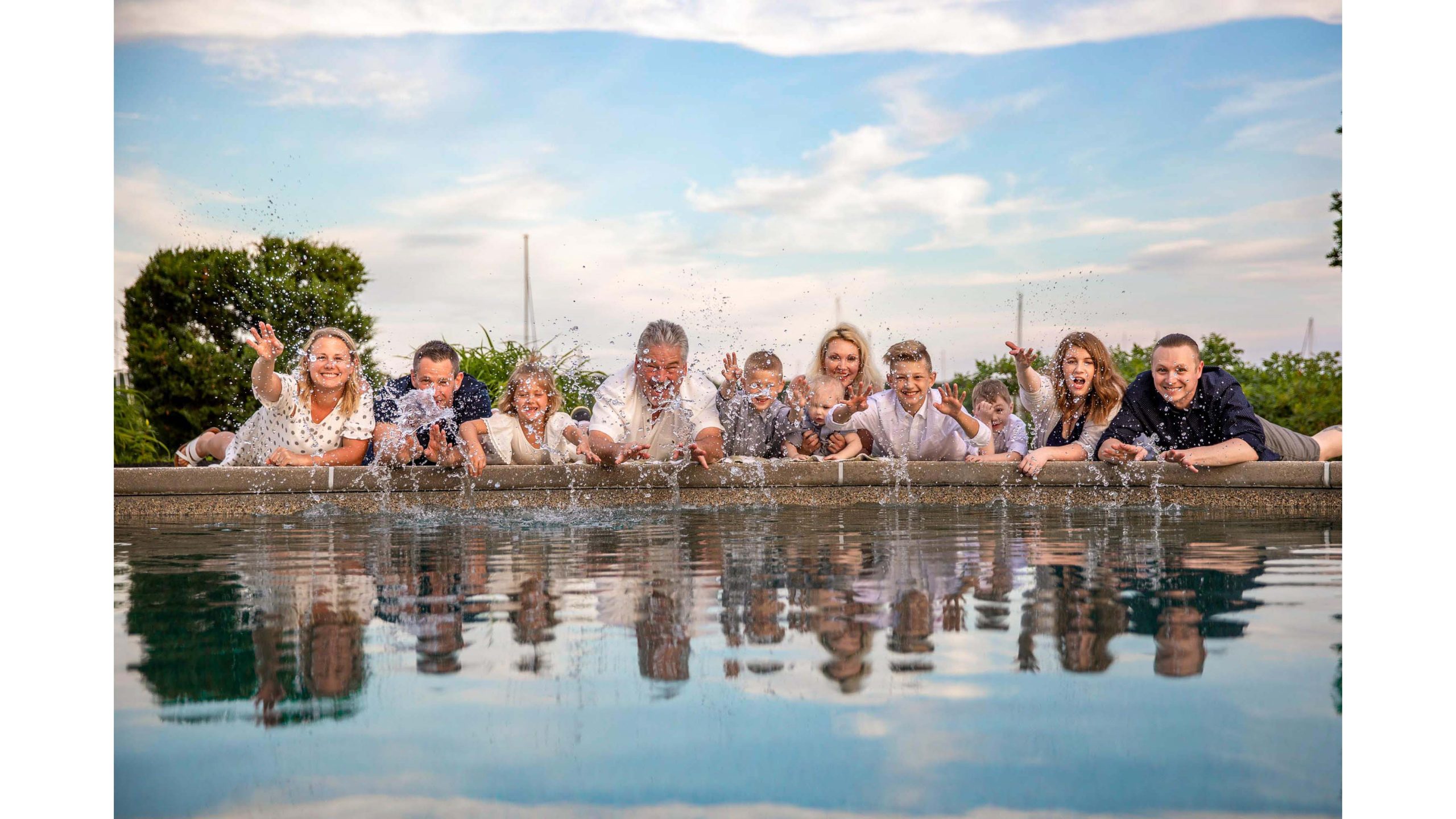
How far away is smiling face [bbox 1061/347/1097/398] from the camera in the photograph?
656 centimetres

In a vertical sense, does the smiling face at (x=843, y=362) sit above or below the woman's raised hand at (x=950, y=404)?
above

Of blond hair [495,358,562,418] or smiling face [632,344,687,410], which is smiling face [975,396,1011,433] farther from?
blond hair [495,358,562,418]

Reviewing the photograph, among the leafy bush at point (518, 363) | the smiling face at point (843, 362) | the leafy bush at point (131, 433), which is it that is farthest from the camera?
the leafy bush at point (518, 363)

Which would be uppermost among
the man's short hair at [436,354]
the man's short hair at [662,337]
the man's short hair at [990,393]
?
the man's short hair at [662,337]

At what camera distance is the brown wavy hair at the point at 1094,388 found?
6.54 meters

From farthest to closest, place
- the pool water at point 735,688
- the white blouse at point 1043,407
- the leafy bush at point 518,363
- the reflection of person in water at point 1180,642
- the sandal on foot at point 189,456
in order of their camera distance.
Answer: the leafy bush at point 518,363
the sandal on foot at point 189,456
the white blouse at point 1043,407
the reflection of person in water at point 1180,642
the pool water at point 735,688

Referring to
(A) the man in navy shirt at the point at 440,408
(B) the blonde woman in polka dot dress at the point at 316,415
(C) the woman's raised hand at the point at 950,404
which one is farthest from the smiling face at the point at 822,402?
(B) the blonde woman in polka dot dress at the point at 316,415

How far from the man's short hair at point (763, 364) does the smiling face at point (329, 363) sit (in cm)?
235

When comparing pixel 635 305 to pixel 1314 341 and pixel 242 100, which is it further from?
pixel 1314 341

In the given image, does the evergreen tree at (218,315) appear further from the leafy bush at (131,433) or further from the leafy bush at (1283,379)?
the leafy bush at (1283,379)

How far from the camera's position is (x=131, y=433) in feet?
31.0

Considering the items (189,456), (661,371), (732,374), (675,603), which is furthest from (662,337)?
(675,603)
